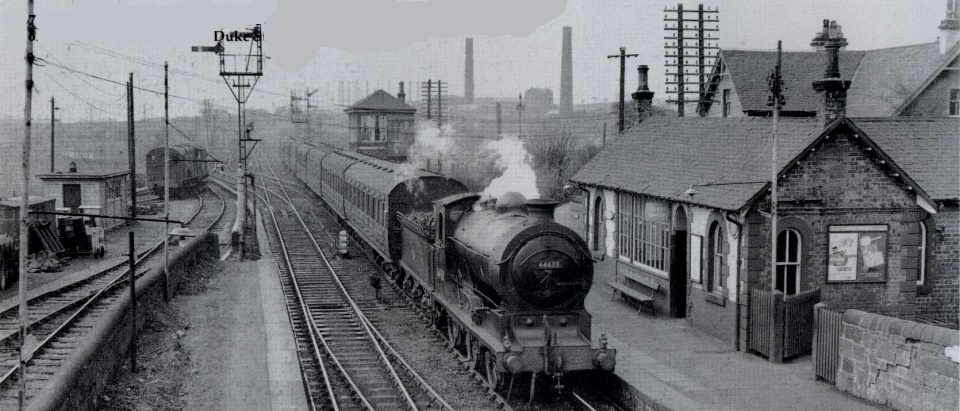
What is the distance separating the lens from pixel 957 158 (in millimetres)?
18000

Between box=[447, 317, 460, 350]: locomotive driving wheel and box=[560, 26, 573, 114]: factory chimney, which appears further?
box=[560, 26, 573, 114]: factory chimney

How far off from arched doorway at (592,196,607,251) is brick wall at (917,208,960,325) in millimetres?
8217

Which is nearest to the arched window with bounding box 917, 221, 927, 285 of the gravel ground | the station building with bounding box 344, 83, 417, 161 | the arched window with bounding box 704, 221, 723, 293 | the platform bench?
the arched window with bounding box 704, 221, 723, 293

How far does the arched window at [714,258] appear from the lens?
1691 centimetres

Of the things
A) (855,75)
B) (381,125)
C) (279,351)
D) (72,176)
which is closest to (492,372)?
(279,351)

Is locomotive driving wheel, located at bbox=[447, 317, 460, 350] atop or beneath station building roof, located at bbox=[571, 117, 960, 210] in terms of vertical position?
beneath

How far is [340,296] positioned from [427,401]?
9.40 meters

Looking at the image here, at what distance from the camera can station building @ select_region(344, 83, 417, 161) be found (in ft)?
183

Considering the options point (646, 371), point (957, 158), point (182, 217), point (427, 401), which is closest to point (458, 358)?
point (427, 401)

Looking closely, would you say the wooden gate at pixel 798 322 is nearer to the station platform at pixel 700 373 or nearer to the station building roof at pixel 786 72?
the station platform at pixel 700 373

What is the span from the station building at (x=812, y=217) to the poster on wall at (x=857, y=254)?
20 mm

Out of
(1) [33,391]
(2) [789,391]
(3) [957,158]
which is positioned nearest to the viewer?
(1) [33,391]

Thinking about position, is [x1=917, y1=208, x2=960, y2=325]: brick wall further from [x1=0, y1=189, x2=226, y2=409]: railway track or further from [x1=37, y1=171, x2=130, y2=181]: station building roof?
[x1=37, y1=171, x2=130, y2=181]: station building roof

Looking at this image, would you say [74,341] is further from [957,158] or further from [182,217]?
[182,217]
